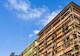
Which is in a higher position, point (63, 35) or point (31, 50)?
point (31, 50)

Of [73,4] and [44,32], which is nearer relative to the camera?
[73,4]

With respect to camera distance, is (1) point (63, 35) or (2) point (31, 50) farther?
(2) point (31, 50)

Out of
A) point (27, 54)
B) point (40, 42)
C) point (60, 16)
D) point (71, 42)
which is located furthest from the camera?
point (27, 54)

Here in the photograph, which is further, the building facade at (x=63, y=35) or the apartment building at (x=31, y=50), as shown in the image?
the apartment building at (x=31, y=50)

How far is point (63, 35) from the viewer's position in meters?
20.8

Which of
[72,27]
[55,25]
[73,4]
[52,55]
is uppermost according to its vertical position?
[73,4]

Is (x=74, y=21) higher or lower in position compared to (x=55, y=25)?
lower

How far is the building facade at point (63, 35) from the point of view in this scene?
18688mm

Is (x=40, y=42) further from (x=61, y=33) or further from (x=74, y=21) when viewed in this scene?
(x=74, y=21)

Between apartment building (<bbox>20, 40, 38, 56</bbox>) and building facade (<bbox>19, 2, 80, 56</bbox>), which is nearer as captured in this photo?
building facade (<bbox>19, 2, 80, 56</bbox>)

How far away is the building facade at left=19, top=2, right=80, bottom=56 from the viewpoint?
18688 millimetres

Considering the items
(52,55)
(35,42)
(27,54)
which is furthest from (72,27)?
(27,54)

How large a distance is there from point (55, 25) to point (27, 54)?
1167 centimetres

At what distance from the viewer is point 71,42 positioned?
742 inches
